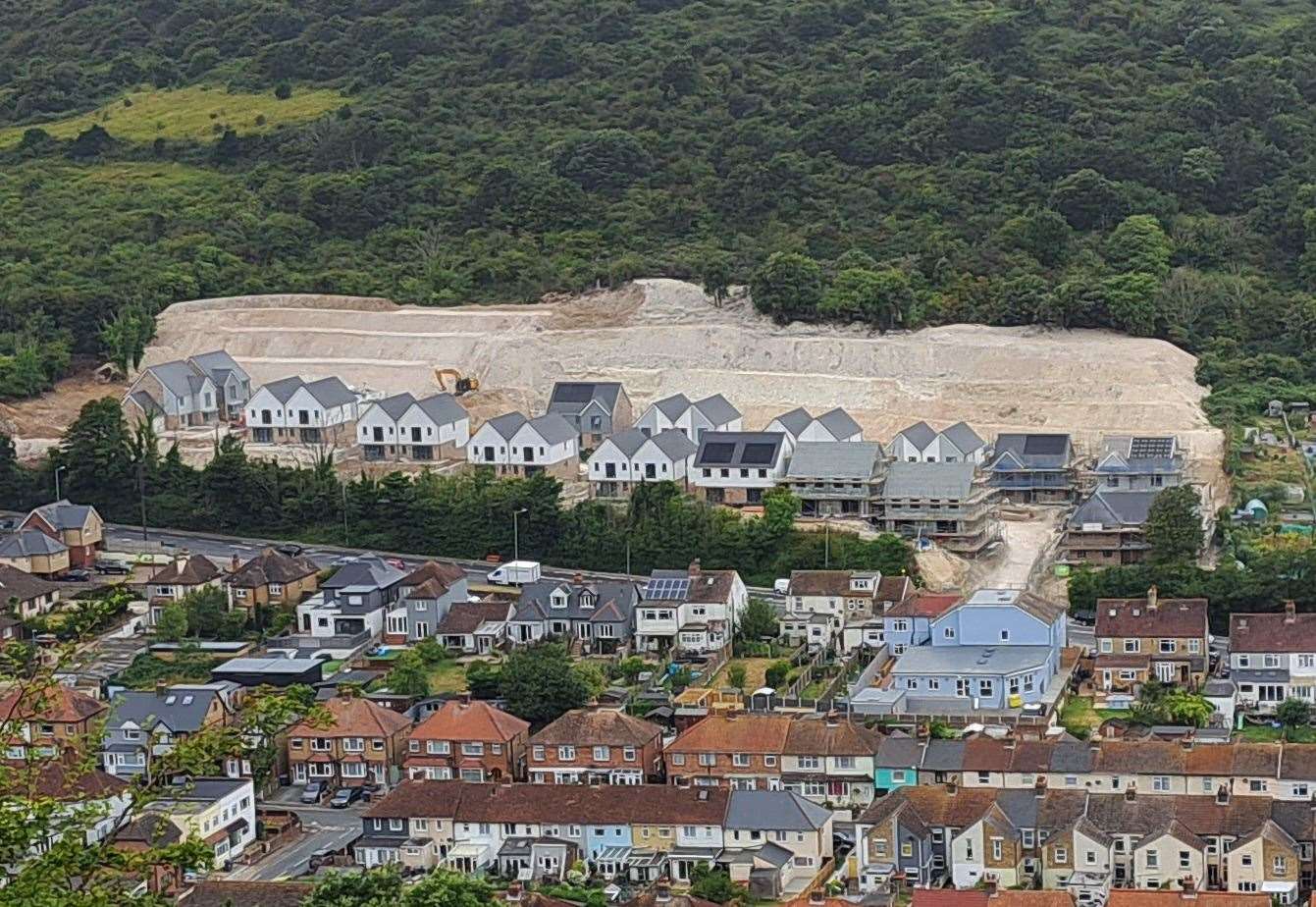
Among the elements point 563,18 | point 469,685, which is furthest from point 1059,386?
point 563,18

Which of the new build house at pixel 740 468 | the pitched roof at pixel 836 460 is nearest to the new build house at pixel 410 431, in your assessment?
the new build house at pixel 740 468

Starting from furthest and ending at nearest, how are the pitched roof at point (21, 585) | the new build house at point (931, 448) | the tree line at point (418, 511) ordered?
the new build house at point (931, 448) < the tree line at point (418, 511) < the pitched roof at point (21, 585)

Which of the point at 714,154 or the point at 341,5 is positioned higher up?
the point at 341,5

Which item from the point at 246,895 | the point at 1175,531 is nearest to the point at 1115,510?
the point at 1175,531

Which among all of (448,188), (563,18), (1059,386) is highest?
(563,18)

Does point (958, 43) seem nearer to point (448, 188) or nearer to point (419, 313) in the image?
point (448, 188)

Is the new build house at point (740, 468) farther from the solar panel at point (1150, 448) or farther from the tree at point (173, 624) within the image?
the tree at point (173, 624)

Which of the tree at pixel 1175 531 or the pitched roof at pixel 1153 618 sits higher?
the tree at pixel 1175 531

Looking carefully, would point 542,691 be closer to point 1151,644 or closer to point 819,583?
point 819,583
